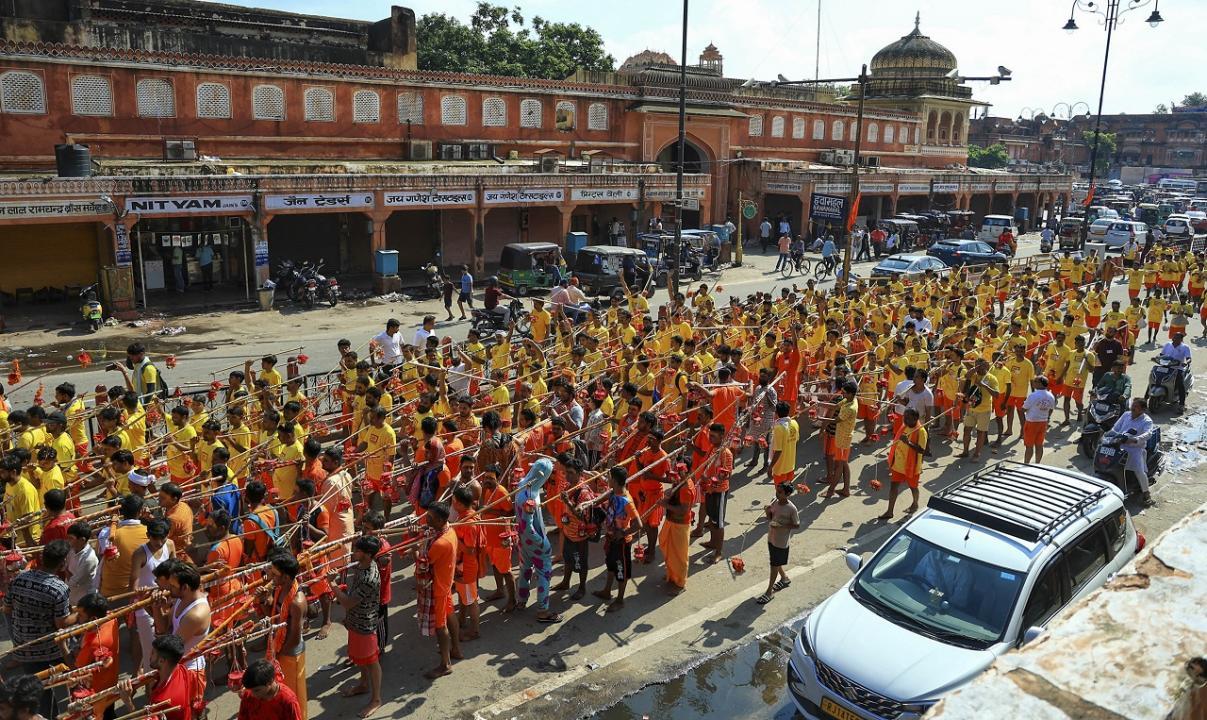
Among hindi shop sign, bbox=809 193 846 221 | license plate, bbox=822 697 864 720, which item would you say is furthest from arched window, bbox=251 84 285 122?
license plate, bbox=822 697 864 720

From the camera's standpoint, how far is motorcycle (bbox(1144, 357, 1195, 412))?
15742mm

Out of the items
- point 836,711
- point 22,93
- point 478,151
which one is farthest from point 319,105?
point 836,711

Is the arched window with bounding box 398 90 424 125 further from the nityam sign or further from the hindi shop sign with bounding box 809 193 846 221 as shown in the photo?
the hindi shop sign with bounding box 809 193 846 221

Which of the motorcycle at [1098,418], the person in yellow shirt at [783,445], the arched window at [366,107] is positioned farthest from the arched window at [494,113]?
the person in yellow shirt at [783,445]

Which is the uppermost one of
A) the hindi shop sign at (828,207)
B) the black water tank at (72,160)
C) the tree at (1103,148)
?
the tree at (1103,148)

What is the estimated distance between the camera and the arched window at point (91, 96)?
84.1ft

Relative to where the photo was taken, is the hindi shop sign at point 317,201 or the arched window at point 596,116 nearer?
the hindi shop sign at point 317,201

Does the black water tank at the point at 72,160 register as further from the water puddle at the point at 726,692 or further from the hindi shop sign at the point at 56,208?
the water puddle at the point at 726,692

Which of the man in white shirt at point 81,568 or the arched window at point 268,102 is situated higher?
the arched window at point 268,102

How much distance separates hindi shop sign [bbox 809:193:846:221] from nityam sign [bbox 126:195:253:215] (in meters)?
22.1

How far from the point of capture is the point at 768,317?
55.5ft

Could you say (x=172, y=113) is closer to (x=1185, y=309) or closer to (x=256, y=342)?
(x=256, y=342)

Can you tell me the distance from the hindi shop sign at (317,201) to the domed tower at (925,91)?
1599 inches

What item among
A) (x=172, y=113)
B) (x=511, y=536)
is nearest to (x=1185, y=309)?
(x=511, y=536)
